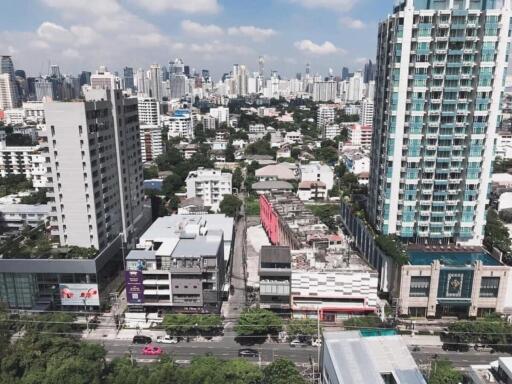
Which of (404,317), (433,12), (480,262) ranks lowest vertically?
(404,317)

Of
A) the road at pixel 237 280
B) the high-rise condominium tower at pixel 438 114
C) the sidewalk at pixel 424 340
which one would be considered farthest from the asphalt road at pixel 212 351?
the high-rise condominium tower at pixel 438 114

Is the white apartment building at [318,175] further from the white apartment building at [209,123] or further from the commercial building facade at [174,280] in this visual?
the white apartment building at [209,123]

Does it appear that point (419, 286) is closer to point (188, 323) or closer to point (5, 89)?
point (188, 323)

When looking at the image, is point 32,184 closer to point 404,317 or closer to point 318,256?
point 318,256

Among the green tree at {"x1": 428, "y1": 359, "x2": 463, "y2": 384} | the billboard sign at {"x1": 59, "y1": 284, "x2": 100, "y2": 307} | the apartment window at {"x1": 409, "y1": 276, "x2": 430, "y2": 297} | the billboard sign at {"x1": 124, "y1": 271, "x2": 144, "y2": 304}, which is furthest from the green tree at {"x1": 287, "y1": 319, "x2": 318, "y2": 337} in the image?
the billboard sign at {"x1": 59, "y1": 284, "x2": 100, "y2": 307}

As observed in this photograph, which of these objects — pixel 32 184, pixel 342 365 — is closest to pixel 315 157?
pixel 32 184

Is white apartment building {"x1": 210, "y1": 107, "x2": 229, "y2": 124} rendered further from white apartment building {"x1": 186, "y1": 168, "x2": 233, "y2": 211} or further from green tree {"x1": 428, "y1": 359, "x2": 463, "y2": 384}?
green tree {"x1": 428, "y1": 359, "x2": 463, "y2": 384}
